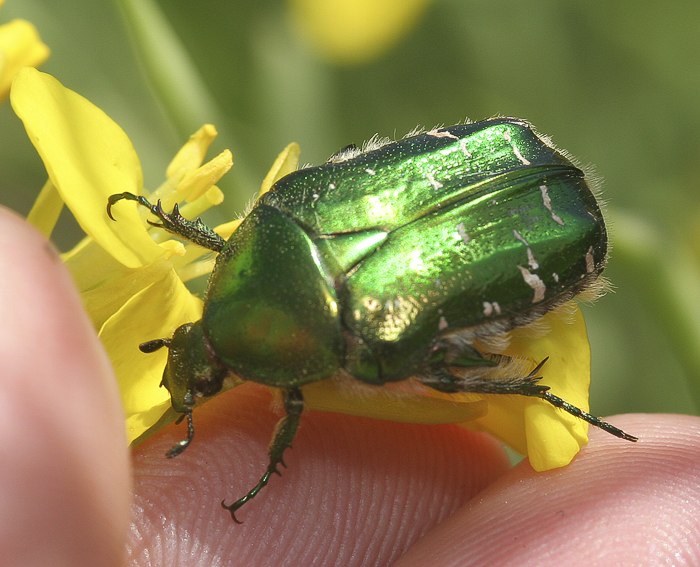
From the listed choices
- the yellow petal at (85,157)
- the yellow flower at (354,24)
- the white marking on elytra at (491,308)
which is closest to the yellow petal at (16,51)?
the yellow petal at (85,157)

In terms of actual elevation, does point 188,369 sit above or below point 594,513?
above

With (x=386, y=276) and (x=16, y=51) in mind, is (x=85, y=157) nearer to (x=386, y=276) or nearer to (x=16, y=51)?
(x=16, y=51)

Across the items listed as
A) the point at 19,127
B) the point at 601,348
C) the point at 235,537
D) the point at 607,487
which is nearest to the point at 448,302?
the point at 607,487

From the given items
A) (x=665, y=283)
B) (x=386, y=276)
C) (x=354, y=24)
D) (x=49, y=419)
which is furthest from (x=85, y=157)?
(x=354, y=24)

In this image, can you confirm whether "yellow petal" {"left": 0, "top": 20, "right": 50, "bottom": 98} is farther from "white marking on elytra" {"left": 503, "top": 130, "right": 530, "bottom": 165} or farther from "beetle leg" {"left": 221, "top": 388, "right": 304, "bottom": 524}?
"white marking on elytra" {"left": 503, "top": 130, "right": 530, "bottom": 165}

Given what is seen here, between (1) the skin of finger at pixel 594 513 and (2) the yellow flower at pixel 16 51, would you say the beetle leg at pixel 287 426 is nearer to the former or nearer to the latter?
(1) the skin of finger at pixel 594 513

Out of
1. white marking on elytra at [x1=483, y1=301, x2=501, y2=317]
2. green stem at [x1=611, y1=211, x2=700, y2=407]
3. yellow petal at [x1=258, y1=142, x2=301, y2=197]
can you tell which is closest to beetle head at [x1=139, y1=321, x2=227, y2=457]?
yellow petal at [x1=258, y1=142, x2=301, y2=197]

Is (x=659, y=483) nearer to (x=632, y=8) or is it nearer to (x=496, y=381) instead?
(x=496, y=381)
